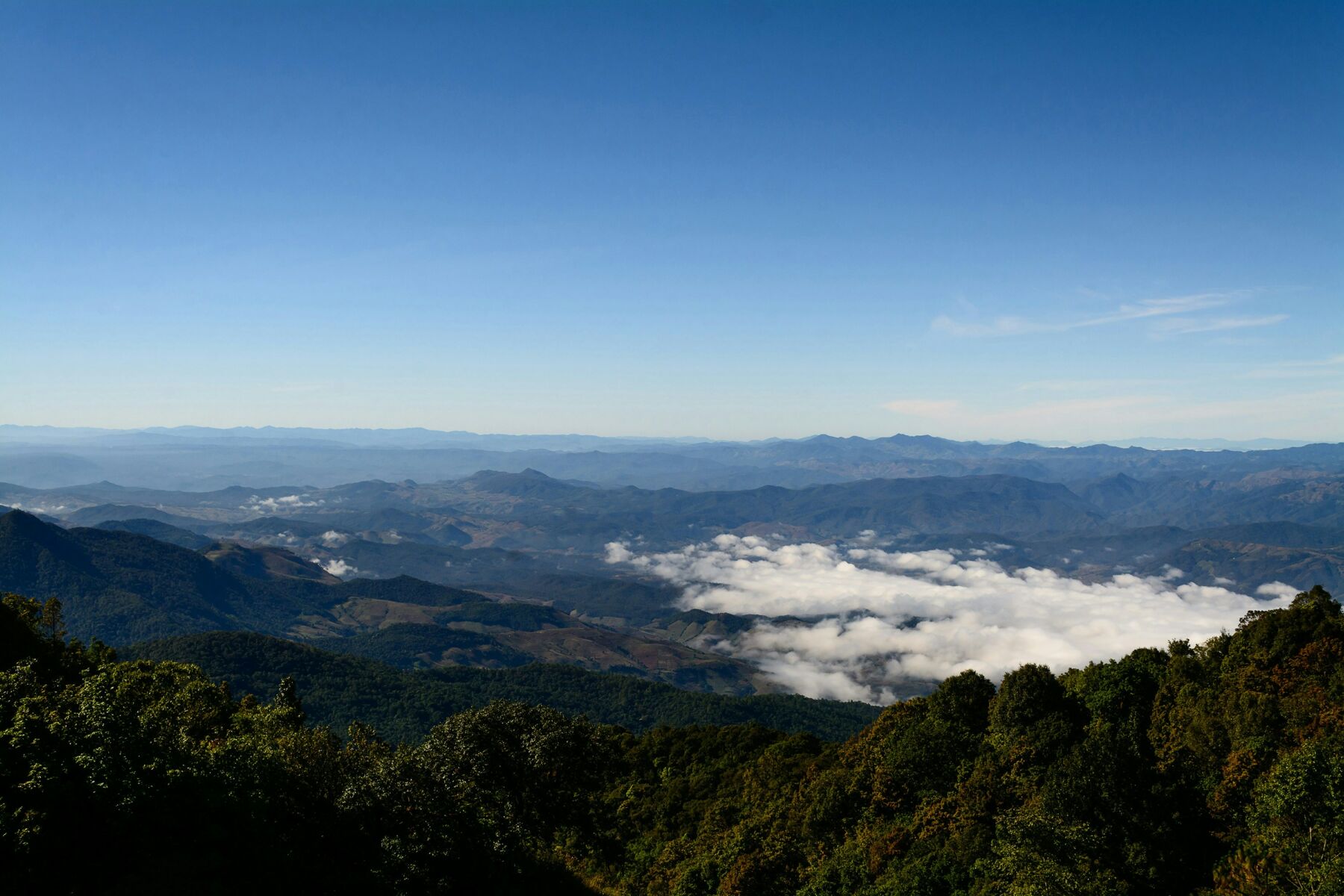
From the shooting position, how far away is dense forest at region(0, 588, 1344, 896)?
21.8 metres

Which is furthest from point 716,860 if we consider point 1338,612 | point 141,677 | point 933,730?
point 1338,612

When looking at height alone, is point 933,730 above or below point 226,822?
below

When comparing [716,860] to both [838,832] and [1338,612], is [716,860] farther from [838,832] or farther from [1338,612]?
[1338,612]

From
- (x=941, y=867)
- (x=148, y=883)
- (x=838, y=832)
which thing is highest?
(x=148, y=883)

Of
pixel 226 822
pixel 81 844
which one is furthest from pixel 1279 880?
pixel 81 844

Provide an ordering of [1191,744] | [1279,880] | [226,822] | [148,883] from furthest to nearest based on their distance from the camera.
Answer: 1. [1191,744]
2. [1279,880]
3. [226,822]
4. [148,883]

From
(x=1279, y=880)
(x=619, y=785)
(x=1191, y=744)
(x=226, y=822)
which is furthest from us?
(x=619, y=785)

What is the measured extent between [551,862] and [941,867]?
64.4 feet

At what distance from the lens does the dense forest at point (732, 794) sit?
2181 cm

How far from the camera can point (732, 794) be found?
6612 centimetres

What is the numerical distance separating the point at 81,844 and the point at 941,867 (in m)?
35.8

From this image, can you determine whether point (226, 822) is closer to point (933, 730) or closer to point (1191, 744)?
point (933, 730)

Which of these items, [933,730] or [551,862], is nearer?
[551,862]

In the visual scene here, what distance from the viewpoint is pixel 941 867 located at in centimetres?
3544
